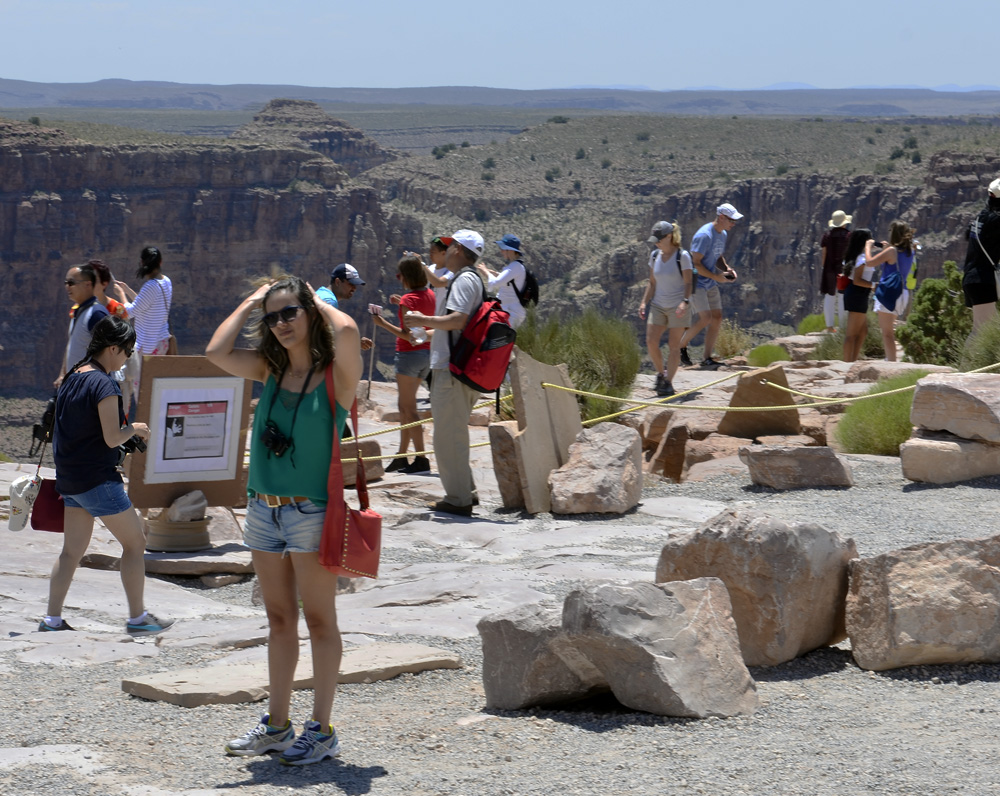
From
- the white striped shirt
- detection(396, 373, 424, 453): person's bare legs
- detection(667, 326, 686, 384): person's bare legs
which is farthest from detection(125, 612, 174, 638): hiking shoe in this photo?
detection(667, 326, 686, 384): person's bare legs

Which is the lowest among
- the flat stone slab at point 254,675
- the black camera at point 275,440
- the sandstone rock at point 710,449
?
the flat stone slab at point 254,675

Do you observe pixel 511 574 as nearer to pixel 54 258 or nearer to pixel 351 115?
pixel 54 258

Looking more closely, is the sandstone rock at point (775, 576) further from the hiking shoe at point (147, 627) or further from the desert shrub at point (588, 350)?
the desert shrub at point (588, 350)

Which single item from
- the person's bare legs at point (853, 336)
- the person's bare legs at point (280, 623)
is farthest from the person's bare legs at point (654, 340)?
the person's bare legs at point (280, 623)

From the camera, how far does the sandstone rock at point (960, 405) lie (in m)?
8.19

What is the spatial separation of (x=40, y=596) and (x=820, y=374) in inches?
376

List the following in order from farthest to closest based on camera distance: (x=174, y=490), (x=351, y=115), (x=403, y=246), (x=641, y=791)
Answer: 1. (x=351, y=115)
2. (x=403, y=246)
3. (x=174, y=490)
4. (x=641, y=791)

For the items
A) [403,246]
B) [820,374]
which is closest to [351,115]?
[403,246]

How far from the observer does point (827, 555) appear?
483 centimetres

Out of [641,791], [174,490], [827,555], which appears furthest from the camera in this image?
[174,490]

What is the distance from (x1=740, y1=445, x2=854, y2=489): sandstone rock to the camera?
8609 millimetres

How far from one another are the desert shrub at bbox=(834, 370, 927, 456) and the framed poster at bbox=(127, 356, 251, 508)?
5030mm

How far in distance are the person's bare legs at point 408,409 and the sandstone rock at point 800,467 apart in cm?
291

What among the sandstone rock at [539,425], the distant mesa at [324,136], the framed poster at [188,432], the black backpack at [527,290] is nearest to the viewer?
the framed poster at [188,432]
